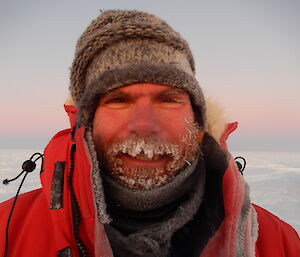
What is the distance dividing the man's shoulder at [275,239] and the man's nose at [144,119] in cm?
79

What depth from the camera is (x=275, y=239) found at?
60.0 inches

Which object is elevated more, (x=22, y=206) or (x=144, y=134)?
(x=144, y=134)

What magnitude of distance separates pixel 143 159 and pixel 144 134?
4.4 inches

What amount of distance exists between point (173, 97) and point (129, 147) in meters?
0.35

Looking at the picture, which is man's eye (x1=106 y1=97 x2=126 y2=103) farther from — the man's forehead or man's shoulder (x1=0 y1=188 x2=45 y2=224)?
man's shoulder (x1=0 y1=188 x2=45 y2=224)

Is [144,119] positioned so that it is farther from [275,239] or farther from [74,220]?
[275,239]

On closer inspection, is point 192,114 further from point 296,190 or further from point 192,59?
point 296,190

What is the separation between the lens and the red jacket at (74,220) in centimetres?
122

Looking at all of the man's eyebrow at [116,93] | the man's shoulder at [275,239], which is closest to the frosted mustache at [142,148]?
the man's eyebrow at [116,93]

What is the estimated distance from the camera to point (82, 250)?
1200mm

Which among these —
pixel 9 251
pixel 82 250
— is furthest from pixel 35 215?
pixel 82 250

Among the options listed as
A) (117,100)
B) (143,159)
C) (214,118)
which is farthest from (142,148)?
(214,118)

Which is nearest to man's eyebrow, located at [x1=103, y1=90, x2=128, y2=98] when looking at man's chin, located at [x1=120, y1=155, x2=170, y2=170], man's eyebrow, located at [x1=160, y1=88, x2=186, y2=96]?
man's eyebrow, located at [x1=160, y1=88, x2=186, y2=96]

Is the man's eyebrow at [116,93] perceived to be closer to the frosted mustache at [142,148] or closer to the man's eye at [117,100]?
the man's eye at [117,100]
